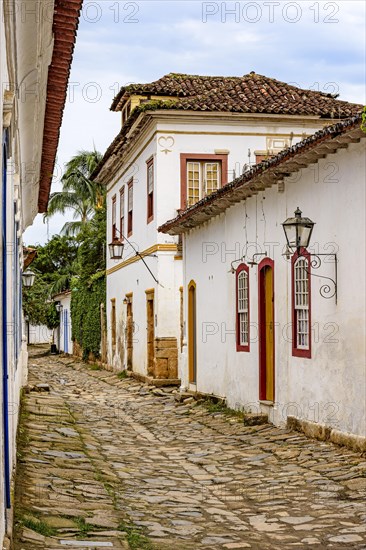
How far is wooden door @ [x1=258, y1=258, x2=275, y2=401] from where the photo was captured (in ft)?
44.0

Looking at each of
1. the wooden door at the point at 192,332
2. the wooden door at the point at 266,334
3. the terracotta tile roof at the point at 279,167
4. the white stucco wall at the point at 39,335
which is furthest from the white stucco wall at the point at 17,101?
the white stucco wall at the point at 39,335

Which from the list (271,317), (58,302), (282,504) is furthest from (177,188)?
(58,302)

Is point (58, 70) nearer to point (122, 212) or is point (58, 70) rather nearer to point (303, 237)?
point (303, 237)

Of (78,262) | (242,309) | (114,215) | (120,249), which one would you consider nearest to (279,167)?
(242,309)

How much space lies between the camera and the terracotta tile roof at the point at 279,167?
973cm

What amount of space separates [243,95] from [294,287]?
11150 mm

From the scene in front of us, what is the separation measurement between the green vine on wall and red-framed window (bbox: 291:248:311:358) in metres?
19.6

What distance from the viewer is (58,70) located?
312 inches

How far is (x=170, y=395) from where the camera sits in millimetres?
19250

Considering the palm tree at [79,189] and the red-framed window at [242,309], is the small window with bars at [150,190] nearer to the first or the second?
the red-framed window at [242,309]

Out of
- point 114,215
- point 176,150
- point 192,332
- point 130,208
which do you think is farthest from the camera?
point 114,215

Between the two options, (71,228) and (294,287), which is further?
(71,228)

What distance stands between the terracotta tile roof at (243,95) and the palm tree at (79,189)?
21.6 m

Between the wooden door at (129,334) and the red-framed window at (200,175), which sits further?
the wooden door at (129,334)
